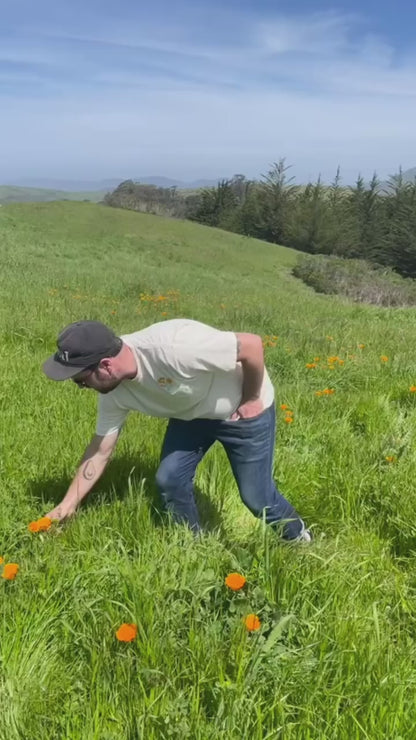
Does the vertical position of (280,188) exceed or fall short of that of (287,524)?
it exceeds it

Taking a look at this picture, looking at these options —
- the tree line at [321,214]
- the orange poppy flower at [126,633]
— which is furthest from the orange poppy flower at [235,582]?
the tree line at [321,214]

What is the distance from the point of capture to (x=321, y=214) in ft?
179

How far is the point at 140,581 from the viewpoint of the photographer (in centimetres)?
230

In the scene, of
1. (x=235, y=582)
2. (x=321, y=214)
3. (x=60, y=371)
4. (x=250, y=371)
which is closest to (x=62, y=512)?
(x=60, y=371)

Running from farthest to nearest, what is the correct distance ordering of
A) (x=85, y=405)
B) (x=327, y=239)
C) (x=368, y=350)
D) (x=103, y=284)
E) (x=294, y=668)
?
1. (x=327, y=239)
2. (x=103, y=284)
3. (x=368, y=350)
4. (x=85, y=405)
5. (x=294, y=668)

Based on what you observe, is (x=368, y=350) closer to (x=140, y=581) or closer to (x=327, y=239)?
(x=140, y=581)

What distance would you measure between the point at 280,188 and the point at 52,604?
6005 cm

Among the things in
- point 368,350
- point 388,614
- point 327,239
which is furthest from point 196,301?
point 327,239

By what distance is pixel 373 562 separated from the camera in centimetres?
282

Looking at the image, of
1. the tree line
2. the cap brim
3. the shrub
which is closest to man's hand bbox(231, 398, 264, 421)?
the cap brim

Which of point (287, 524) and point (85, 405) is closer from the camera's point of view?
point (287, 524)

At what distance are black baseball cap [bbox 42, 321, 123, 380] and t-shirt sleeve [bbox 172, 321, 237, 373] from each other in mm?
317

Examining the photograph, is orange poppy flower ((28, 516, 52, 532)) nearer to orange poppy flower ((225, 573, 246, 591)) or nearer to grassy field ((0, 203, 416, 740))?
grassy field ((0, 203, 416, 740))

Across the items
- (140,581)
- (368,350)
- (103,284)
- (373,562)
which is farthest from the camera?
(103,284)
